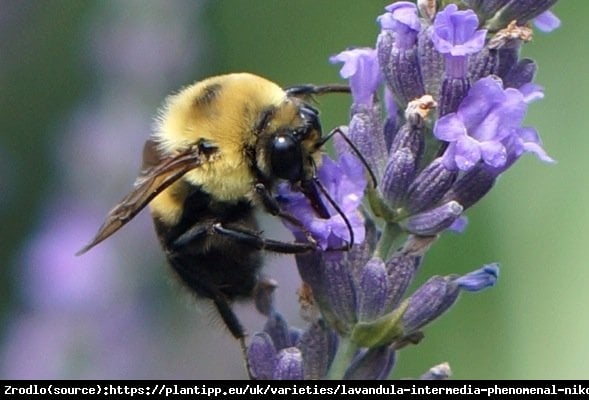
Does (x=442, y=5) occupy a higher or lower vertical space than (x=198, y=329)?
higher

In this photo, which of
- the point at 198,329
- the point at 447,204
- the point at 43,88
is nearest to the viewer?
the point at 447,204

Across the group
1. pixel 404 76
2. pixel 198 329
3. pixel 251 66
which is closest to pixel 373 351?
pixel 404 76

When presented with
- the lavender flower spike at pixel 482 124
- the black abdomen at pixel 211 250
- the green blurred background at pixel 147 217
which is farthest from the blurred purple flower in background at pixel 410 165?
the green blurred background at pixel 147 217

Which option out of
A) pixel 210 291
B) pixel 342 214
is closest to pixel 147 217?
pixel 210 291

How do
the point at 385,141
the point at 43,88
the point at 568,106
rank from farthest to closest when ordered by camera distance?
1. the point at 43,88
2. the point at 568,106
3. the point at 385,141

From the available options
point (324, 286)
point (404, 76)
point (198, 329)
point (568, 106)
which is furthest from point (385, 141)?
point (198, 329)

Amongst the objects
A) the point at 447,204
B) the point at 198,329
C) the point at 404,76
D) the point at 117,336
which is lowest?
the point at 198,329

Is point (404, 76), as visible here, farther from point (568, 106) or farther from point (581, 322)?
point (568, 106)

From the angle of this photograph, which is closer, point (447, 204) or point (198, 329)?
point (447, 204)
